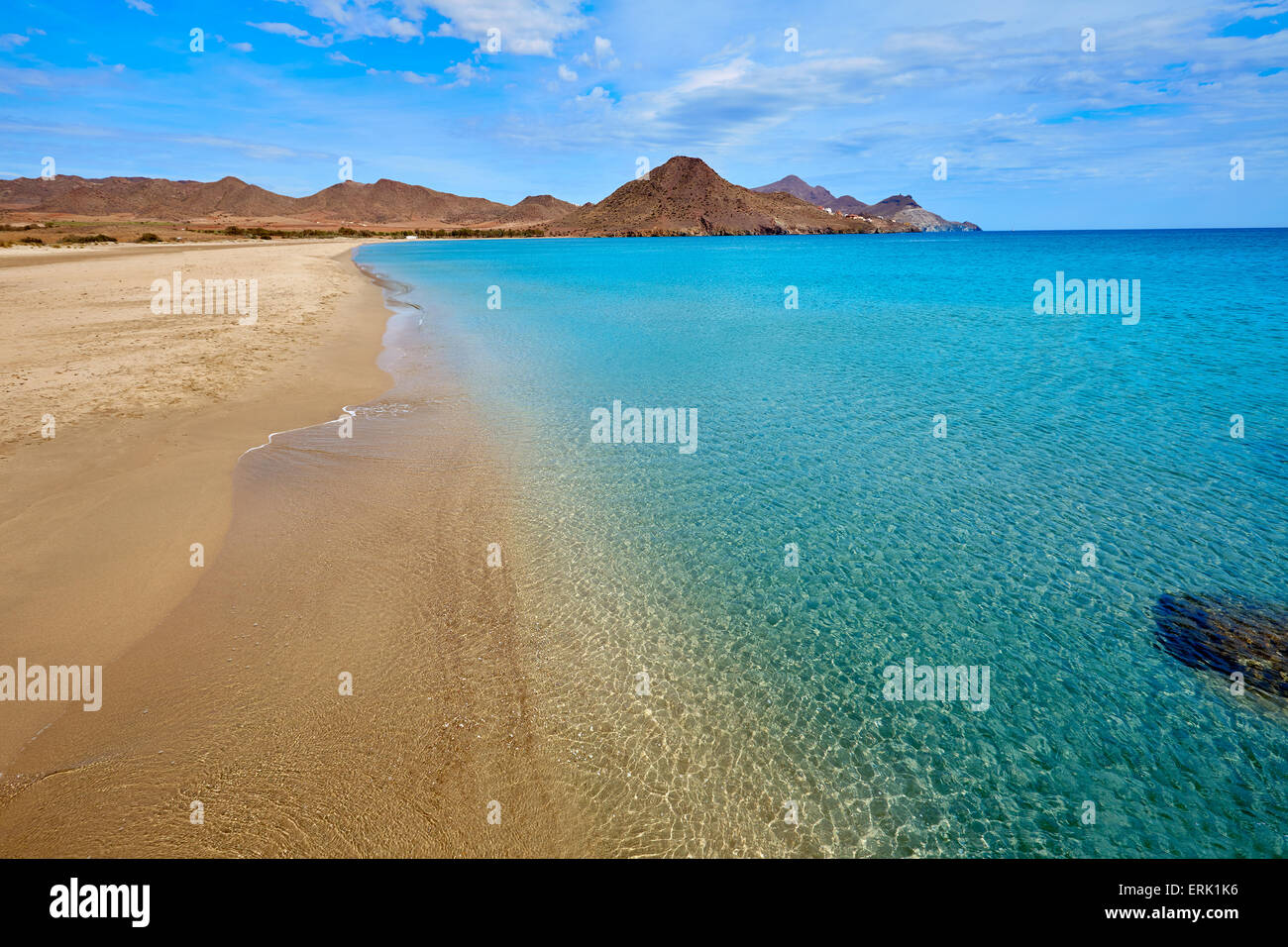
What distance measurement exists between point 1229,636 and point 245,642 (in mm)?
10549

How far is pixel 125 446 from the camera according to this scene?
425 inches

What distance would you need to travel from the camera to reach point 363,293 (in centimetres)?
3678

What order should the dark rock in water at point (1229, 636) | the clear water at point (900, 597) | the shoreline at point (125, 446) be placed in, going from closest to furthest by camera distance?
the clear water at point (900, 597)
the dark rock in water at point (1229, 636)
the shoreline at point (125, 446)

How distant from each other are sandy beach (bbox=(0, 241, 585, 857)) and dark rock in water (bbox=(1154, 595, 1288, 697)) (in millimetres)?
6741

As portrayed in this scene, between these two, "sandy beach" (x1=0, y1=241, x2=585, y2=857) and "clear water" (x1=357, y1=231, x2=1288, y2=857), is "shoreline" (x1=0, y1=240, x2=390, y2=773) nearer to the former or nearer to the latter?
"sandy beach" (x1=0, y1=241, x2=585, y2=857)

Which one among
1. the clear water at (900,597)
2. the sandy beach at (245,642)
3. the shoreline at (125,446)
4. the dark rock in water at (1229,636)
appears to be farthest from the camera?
the shoreline at (125,446)

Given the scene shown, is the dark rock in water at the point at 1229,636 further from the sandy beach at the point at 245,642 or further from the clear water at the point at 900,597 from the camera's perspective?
the sandy beach at the point at 245,642

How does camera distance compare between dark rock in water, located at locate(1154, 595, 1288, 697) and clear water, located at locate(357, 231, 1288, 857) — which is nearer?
clear water, located at locate(357, 231, 1288, 857)

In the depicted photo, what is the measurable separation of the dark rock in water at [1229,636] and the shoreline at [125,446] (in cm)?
1098

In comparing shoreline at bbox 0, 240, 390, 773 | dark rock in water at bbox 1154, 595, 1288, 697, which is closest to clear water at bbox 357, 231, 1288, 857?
dark rock in water at bbox 1154, 595, 1288, 697

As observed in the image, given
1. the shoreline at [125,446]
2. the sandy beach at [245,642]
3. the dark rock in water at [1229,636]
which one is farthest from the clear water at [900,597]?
the shoreline at [125,446]

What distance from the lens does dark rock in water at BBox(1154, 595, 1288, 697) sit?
19.4 feet

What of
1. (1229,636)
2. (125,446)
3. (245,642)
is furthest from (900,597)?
(125,446)

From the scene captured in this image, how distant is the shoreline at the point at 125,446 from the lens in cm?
654
